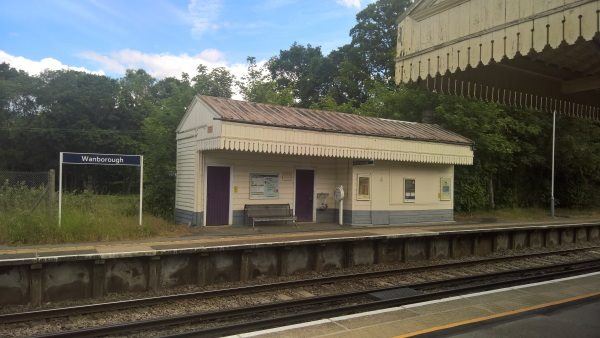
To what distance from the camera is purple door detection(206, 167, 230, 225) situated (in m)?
15.5

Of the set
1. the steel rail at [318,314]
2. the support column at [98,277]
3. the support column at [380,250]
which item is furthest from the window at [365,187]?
the support column at [98,277]

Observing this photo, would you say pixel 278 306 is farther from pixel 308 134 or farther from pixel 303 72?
pixel 303 72

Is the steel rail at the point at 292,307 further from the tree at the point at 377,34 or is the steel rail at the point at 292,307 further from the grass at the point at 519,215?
the tree at the point at 377,34

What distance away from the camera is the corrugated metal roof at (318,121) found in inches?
599

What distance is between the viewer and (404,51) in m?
6.13

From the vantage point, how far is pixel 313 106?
121ft

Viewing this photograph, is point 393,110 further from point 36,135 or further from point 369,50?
point 36,135

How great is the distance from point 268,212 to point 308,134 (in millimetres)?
3009

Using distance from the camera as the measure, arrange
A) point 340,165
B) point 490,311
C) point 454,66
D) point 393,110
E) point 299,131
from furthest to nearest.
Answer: point 393,110 → point 340,165 → point 299,131 → point 490,311 → point 454,66

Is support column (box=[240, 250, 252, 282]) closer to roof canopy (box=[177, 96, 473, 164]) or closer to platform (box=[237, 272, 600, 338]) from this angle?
roof canopy (box=[177, 96, 473, 164])

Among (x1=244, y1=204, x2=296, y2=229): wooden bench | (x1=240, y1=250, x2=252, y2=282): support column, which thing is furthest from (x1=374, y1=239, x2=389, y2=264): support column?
(x1=244, y1=204, x2=296, y2=229): wooden bench

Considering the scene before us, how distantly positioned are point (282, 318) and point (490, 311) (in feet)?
9.90

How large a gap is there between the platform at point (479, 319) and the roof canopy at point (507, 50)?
10.3 ft

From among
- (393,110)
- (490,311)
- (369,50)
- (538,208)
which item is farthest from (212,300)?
(369,50)
